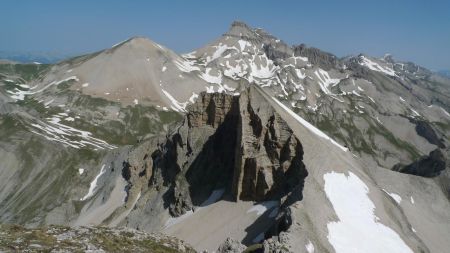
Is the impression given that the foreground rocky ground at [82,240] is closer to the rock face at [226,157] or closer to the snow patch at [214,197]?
the rock face at [226,157]

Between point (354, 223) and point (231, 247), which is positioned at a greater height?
point (231, 247)

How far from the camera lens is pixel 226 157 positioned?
67.4 m

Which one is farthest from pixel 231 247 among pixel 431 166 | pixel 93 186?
pixel 93 186

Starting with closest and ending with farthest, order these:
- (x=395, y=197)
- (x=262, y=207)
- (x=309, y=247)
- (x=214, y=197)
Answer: (x=309, y=247) → (x=262, y=207) → (x=395, y=197) → (x=214, y=197)

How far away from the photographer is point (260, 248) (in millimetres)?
31344

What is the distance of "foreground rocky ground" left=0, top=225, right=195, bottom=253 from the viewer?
24.3 m

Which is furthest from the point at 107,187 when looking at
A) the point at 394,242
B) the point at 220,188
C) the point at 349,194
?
the point at 394,242

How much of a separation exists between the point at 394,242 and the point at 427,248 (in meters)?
6.61

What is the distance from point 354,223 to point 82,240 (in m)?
27.1

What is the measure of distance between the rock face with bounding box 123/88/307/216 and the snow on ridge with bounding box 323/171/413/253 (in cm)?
414

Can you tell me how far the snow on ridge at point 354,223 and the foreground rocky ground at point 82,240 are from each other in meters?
16.1

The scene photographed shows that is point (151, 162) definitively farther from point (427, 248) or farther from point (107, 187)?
point (427, 248)

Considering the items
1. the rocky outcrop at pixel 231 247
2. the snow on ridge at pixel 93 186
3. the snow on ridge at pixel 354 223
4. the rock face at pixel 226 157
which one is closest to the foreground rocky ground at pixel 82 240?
the rocky outcrop at pixel 231 247

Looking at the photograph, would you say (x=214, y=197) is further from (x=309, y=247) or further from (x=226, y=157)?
(x=309, y=247)
